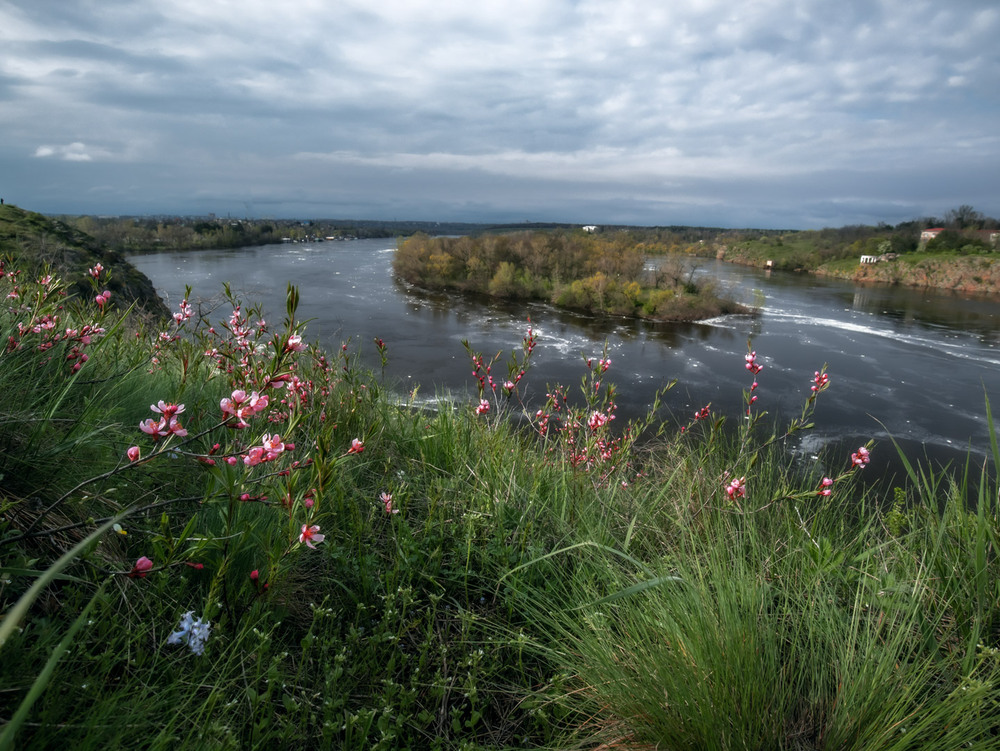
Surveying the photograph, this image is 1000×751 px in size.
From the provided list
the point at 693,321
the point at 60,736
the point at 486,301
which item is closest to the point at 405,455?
the point at 60,736

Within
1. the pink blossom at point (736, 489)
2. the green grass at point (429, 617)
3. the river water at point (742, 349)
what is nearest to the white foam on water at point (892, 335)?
the river water at point (742, 349)

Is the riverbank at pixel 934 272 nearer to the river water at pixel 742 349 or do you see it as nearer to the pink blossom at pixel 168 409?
the river water at pixel 742 349

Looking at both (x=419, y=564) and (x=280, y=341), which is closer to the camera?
(x=280, y=341)

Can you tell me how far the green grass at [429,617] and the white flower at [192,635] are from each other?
52 mm

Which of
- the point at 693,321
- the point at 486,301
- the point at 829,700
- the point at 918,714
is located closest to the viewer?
the point at 918,714

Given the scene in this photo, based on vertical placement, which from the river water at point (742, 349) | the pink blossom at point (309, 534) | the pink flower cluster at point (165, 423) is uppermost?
the pink flower cluster at point (165, 423)

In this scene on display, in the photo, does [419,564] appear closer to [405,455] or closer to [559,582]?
[559,582]

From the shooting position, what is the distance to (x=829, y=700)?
58.4 inches

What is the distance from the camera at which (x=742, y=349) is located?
25797mm

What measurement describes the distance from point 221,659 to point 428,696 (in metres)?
0.59

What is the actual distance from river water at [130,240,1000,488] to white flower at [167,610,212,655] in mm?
6177

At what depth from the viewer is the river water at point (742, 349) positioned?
54.4 ft

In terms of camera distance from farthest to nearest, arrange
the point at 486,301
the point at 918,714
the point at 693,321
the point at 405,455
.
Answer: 1. the point at 486,301
2. the point at 693,321
3. the point at 405,455
4. the point at 918,714

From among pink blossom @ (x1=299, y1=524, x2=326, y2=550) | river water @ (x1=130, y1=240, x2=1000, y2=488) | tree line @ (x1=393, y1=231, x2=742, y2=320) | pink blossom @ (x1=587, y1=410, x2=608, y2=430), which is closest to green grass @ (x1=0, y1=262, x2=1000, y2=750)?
pink blossom @ (x1=299, y1=524, x2=326, y2=550)
